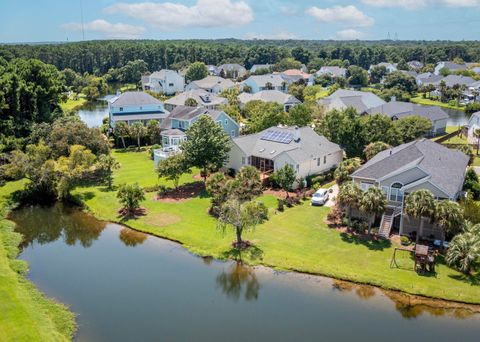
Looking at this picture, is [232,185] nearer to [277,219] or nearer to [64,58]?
[277,219]

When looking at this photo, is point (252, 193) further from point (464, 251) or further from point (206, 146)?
point (464, 251)

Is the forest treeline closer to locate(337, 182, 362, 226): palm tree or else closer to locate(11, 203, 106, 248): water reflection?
locate(11, 203, 106, 248): water reflection

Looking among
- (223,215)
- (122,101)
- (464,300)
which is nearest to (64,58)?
(122,101)

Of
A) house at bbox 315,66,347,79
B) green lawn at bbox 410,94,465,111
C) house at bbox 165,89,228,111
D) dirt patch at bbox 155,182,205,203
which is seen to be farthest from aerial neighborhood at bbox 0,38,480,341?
house at bbox 315,66,347,79

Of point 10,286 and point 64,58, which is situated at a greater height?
point 64,58

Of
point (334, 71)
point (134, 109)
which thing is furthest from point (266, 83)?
point (134, 109)

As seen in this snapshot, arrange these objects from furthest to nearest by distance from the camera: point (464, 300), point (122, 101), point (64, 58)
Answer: point (64, 58) → point (122, 101) → point (464, 300)

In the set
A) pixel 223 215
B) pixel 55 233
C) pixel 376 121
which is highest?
pixel 376 121

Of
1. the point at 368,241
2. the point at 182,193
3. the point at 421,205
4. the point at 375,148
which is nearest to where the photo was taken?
the point at 421,205
